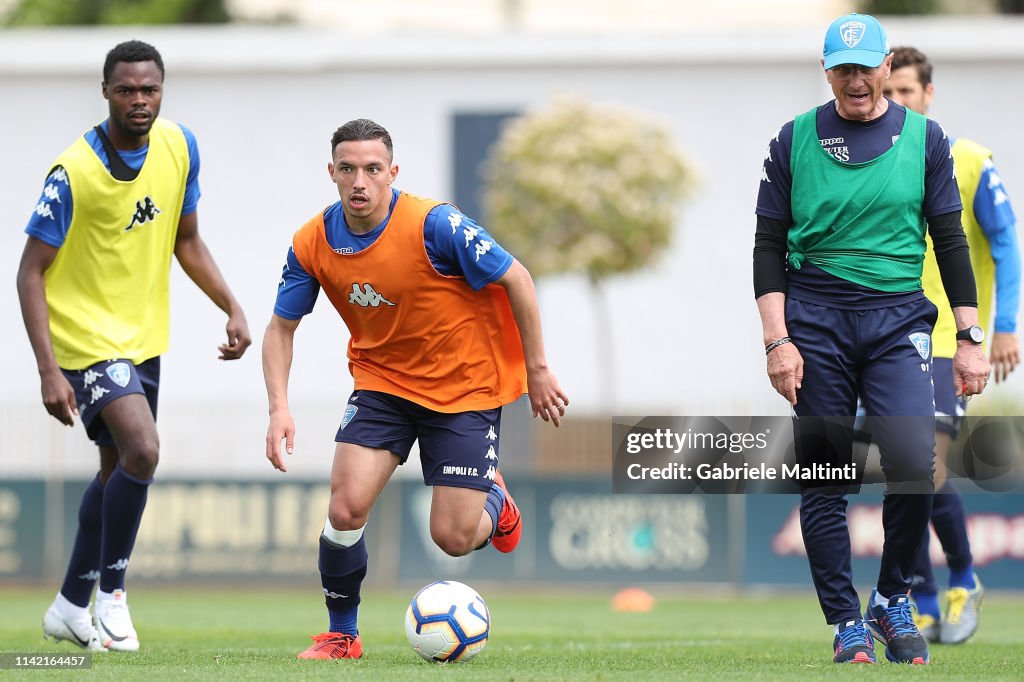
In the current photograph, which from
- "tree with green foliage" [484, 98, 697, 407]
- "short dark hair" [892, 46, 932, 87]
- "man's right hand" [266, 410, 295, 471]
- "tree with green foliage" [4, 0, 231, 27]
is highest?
"tree with green foliage" [4, 0, 231, 27]

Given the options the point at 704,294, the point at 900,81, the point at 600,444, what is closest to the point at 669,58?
the point at 704,294

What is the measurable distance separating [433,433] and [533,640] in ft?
7.93

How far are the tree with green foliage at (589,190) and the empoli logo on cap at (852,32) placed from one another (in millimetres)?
21772

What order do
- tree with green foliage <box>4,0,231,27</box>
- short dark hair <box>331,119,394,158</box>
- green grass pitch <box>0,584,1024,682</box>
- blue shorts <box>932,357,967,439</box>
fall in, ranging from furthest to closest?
tree with green foliage <box>4,0,231,27</box> < blue shorts <box>932,357,967,439</box> < short dark hair <box>331,119,394,158</box> < green grass pitch <box>0,584,1024,682</box>

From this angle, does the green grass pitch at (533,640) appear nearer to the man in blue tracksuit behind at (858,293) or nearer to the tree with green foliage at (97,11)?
the man in blue tracksuit behind at (858,293)

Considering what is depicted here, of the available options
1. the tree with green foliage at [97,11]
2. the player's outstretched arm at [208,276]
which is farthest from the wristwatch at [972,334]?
the tree with green foliage at [97,11]

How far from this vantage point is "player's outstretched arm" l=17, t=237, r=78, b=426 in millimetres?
6527

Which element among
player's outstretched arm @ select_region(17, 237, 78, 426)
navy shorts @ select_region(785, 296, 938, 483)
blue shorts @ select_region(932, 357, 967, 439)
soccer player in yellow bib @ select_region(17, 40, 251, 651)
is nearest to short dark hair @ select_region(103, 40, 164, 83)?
soccer player in yellow bib @ select_region(17, 40, 251, 651)

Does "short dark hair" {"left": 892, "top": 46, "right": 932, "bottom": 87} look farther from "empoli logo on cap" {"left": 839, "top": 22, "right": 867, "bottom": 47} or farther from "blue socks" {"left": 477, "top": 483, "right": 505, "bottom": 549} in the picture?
"blue socks" {"left": 477, "top": 483, "right": 505, "bottom": 549}

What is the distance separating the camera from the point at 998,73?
33469mm

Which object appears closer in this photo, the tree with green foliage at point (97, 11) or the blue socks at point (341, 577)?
the blue socks at point (341, 577)

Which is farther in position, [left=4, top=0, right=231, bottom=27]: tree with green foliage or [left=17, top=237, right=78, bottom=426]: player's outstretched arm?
[left=4, top=0, right=231, bottom=27]: tree with green foliage

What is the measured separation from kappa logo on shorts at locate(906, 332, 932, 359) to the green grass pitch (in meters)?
1.22

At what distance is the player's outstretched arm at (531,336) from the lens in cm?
632
